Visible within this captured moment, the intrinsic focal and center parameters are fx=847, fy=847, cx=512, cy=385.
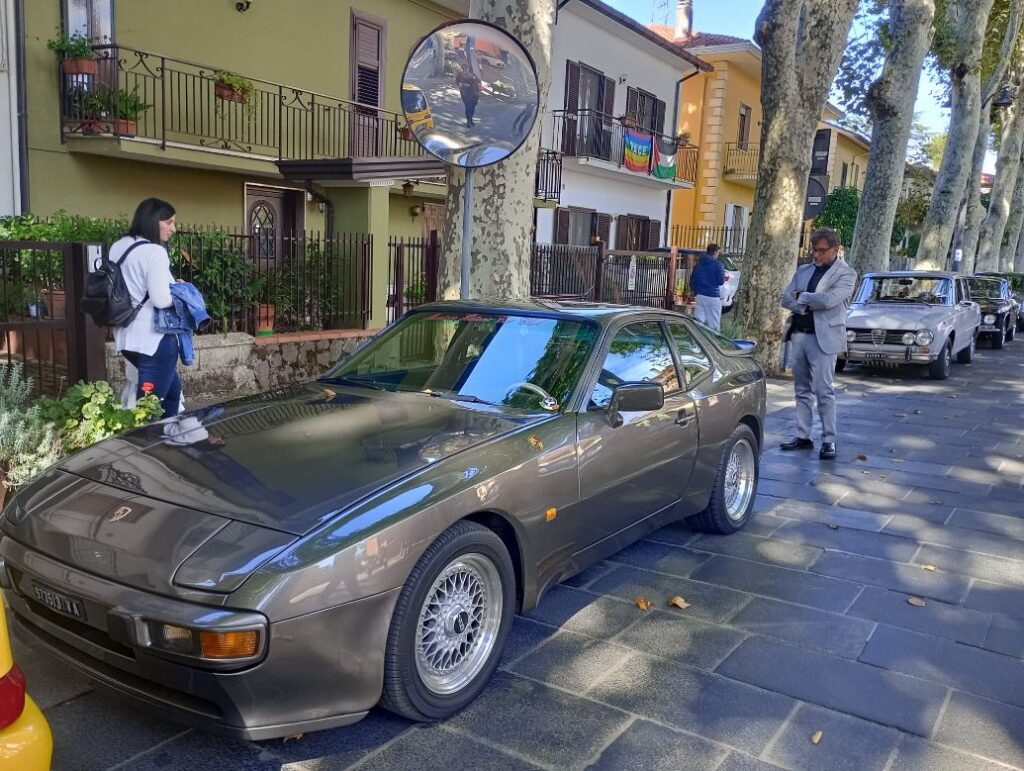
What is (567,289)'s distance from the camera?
1478cm

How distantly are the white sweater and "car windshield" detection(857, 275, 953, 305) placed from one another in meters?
11.6

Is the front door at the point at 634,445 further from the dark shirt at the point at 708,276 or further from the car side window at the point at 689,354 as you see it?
the dark shirt at the point at 708,276

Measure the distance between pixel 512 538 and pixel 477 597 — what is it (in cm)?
30

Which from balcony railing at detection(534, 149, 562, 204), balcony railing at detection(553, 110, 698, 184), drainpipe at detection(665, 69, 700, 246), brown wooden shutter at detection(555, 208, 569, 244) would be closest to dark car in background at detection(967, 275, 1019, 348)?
balcony railing at detection(553, 110, 698, 184)

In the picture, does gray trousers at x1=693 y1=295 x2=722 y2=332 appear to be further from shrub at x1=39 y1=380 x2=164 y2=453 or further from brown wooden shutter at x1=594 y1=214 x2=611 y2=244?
shrub at x1=39 y1=380 x2=164 y2=453

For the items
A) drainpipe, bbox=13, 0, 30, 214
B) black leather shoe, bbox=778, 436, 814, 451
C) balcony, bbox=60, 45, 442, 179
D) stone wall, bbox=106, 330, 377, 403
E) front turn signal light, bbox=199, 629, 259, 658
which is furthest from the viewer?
balcony, bbox=60, 45, 442, 179

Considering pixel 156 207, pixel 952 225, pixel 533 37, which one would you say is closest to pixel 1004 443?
pixel 533 37

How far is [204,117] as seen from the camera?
43.0 ft

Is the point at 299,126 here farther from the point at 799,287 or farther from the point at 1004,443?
the point at 1004,443

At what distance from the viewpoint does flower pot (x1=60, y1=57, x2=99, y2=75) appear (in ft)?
36.5

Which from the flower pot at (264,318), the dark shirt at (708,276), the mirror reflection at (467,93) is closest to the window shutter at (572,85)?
the dark shirt at (708,276)

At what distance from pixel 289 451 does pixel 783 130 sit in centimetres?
1105

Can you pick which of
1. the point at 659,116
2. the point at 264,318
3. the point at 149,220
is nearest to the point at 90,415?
the point at 149,220

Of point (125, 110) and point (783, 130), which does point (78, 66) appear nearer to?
point (125, 110)
